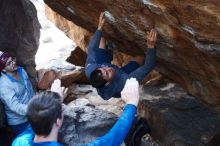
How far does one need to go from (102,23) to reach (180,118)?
289cm

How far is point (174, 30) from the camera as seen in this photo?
4.74 m

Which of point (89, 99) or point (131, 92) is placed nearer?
point (131, 92)

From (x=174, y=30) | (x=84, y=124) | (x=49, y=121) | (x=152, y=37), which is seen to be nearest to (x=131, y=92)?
(x=49, y=121)

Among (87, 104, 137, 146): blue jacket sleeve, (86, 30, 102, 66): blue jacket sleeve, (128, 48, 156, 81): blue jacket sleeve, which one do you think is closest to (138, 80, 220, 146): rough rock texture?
(128, 48, 156, 81): blue jacket sleeve

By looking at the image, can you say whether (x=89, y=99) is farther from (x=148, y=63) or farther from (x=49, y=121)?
(x=49, y=121)

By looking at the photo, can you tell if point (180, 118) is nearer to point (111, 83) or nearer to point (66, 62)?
point (111, 83)

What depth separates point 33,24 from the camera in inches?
325

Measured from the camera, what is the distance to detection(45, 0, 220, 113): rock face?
13.8 ft

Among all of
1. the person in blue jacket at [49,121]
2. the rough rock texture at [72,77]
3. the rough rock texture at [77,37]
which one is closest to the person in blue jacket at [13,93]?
the person in blue jacket at [49,121]

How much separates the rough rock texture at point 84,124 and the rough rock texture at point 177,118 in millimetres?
808

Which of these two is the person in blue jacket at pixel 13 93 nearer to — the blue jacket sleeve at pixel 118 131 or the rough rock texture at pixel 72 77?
the blue jacket sleeve at pixel 118 131

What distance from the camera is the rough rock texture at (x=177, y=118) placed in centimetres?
711

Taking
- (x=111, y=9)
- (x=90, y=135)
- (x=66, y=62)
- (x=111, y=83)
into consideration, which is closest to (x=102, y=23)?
(x=111, y=9)

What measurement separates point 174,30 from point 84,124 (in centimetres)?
344
